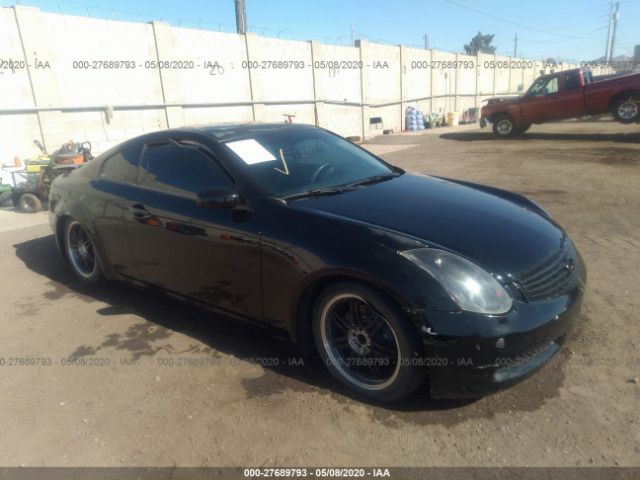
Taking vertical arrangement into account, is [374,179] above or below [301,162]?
below

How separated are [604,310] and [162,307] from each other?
11.3 feet

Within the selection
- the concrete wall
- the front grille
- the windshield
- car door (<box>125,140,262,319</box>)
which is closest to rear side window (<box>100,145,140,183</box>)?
car door (<box>125,140,262,319</box>)

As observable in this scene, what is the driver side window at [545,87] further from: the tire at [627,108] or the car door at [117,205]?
the car door at [117,205]

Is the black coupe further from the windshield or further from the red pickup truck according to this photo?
the red pickup truck

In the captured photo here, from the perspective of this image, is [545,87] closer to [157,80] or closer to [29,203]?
[157,80]

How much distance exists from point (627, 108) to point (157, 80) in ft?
44.3

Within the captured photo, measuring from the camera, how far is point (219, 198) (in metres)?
2.93

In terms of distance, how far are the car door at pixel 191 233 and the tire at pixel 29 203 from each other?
204 inches

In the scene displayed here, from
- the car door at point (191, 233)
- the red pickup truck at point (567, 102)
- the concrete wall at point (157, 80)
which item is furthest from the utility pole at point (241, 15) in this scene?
the car door at point (191, 233)

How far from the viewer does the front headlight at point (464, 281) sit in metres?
2.31

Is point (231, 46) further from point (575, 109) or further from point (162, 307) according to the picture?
point (162, 307)

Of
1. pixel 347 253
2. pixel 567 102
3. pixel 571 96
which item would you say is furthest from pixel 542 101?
pixel 347 253

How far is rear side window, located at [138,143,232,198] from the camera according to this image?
327cm

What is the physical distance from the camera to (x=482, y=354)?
229 centimetres
